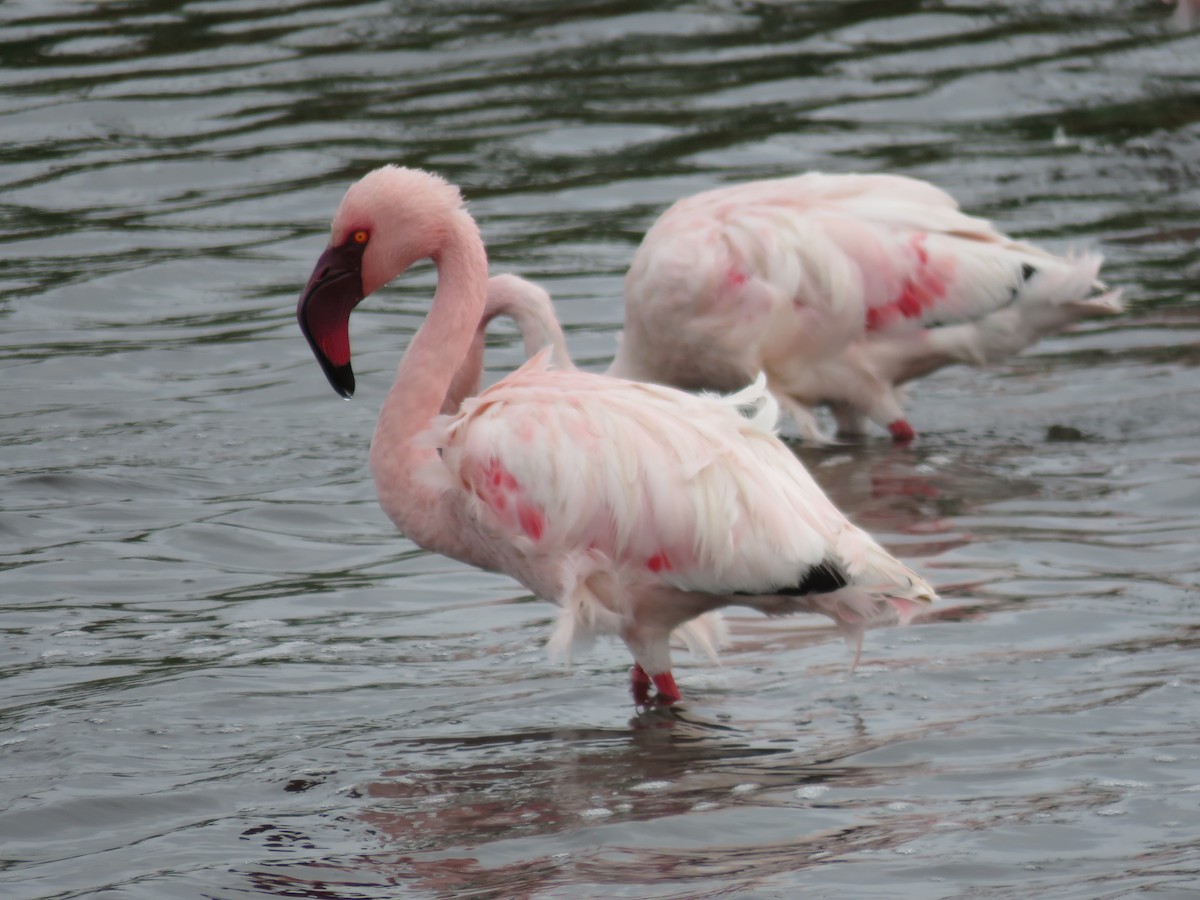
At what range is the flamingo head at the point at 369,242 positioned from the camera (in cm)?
588

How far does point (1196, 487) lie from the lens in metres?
7.39

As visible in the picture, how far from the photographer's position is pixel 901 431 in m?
8.45

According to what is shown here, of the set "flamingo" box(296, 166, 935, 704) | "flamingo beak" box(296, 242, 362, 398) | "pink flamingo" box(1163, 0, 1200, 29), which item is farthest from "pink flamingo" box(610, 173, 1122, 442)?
"flamingo" box(296, 166, 935, 704)

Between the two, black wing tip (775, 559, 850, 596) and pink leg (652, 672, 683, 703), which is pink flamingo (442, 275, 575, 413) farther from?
black wing tip (775, 559, 850, 596)

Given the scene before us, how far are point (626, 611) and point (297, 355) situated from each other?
4.72 m

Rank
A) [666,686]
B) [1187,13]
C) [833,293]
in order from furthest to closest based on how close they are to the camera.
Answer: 1. [1187,13]
2. [833,293]
3. [666,686]

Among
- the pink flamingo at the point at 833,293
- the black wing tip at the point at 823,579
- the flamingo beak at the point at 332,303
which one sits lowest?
the black wing tip at the point at 823,579

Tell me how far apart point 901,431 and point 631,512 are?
3.39 metres

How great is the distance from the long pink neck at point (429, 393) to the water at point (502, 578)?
535 millimetres

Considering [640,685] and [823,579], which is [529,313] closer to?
[640,685]

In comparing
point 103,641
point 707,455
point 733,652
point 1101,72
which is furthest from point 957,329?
point 1101,72

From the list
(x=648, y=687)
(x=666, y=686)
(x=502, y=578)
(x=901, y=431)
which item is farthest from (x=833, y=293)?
(x=666, y=686)

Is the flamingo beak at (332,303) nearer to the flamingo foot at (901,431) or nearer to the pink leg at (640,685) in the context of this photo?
the pink leg at (640,685)

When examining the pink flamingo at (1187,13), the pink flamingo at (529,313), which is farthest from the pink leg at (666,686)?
the pink flamingo at (1187,13)
